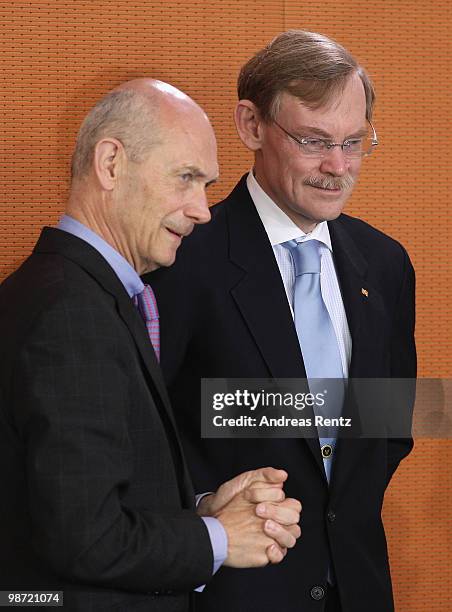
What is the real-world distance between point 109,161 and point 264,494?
22.6 inches

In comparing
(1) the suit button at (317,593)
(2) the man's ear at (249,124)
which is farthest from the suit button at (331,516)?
(2) the man's ear at (249,124)

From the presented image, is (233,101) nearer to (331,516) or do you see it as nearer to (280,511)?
(331,516)

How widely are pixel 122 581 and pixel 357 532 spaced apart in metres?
0.74

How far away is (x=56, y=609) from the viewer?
1304mm

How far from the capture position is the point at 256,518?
1455 millimetres

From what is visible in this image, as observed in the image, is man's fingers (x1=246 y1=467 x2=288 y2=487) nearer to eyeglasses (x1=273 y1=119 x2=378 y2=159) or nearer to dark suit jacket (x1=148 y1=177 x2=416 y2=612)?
dark suit jacket (x1=148 y1=177 x2=416 y2=612)

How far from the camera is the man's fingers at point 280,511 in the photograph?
1454 mm

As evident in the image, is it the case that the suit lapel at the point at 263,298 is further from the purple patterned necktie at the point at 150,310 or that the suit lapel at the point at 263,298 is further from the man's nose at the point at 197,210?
the man's nose at the point at 197,210

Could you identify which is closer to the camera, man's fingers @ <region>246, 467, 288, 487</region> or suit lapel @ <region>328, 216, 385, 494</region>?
man's fingers @ <region>246, 467, 288, 487</region>

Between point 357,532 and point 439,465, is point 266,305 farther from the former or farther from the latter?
point 439,465

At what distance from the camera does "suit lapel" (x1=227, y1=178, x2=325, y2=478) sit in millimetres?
1783

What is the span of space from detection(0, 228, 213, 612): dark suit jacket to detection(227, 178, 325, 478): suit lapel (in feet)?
1.38

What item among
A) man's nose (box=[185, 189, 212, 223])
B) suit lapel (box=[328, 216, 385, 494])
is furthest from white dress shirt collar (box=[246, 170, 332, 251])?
man's nose (box=[185, 189, 212, 223])

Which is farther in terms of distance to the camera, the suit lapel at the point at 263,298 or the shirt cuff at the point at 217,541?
the suit lapel at the point at 263,298
